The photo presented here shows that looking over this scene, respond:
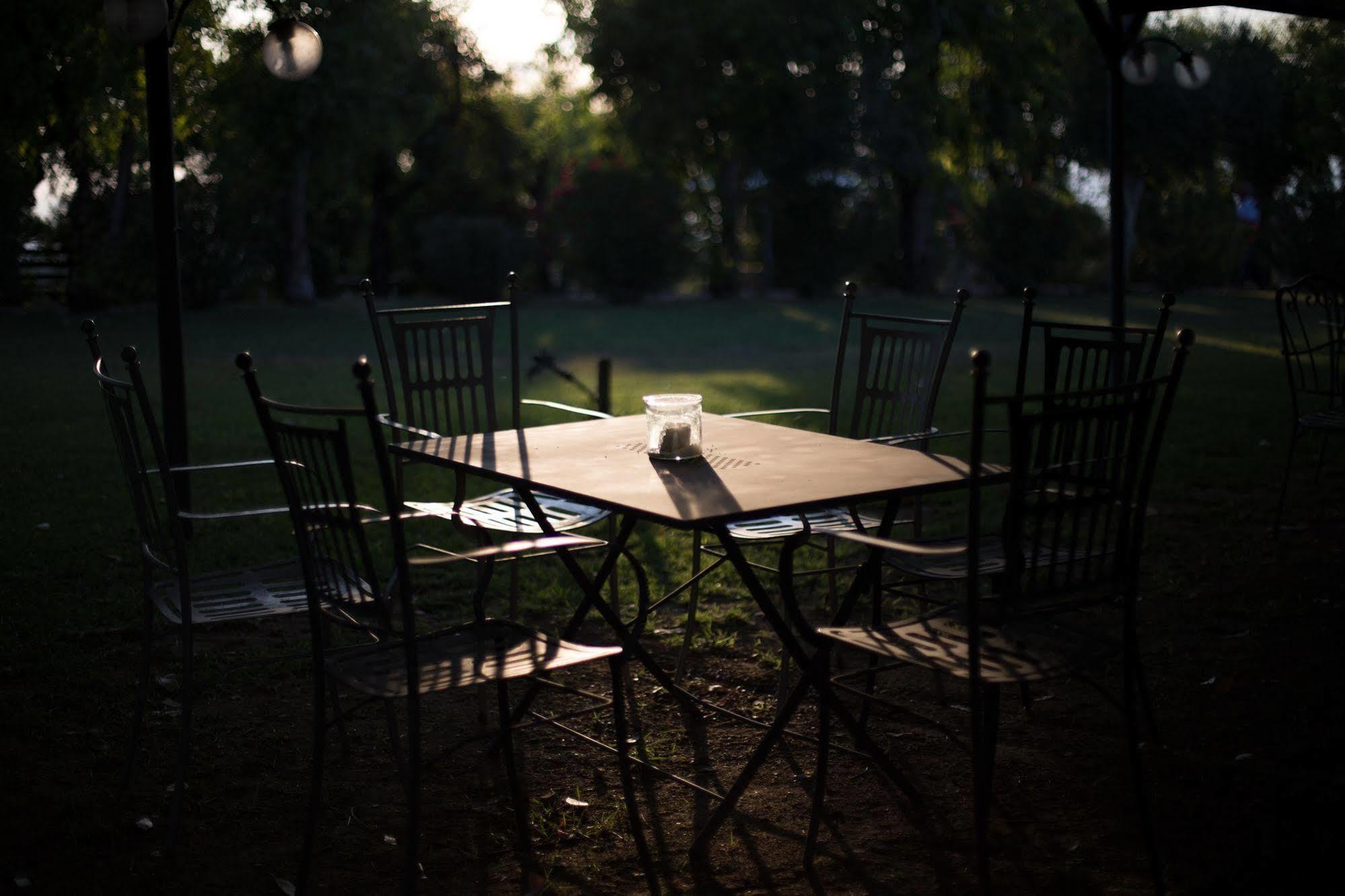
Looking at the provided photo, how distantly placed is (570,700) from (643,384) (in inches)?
323

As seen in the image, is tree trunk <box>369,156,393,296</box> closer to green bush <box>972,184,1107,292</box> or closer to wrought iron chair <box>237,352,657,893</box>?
green bush <box>972,184,1107,292</box>

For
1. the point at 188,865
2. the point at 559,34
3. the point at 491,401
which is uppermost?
the point at 559,34

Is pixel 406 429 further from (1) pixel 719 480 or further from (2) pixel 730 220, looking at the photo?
(2) pixel 730 220

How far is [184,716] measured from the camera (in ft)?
10.8

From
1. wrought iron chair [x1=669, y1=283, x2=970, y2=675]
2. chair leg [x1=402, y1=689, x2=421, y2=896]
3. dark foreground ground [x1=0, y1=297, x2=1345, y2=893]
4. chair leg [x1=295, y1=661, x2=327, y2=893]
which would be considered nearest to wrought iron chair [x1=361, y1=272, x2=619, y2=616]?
wrought iron chair [x1=669, y1=283, x2=970, y2=675]

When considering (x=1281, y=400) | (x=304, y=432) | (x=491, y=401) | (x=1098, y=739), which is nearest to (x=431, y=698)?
(x=491, y=401)

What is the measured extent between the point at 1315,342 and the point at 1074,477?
15.1 meters

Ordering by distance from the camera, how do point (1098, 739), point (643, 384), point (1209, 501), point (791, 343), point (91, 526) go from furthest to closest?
point (791, 343) < point (643, 384) < point (1209, 501) < point (91, 526) < point (1098, 739)

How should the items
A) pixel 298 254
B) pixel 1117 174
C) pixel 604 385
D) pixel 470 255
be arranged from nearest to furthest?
pixel 1117 174 < pixel 604 385 < pixel 470 255 < pixel 298 254

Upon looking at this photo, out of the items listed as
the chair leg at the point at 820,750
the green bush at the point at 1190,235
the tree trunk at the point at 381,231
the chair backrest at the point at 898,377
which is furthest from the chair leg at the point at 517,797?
the green bush at the point at 1190,235

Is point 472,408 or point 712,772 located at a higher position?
point 472,408

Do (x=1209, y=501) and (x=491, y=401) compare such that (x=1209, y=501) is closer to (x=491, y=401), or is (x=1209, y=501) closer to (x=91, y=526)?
(x=491, y=401)

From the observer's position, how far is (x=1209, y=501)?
278 inches

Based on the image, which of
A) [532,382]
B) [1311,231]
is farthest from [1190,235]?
[532,382]
